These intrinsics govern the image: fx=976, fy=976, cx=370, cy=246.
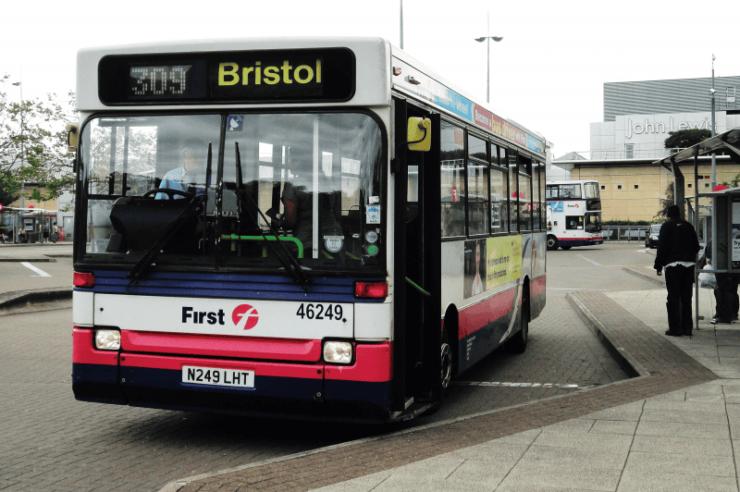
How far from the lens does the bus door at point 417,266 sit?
22.8 ft

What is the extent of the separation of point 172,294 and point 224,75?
5.27 ft

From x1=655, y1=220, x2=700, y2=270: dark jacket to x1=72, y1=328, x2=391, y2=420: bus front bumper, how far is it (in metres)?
8.04

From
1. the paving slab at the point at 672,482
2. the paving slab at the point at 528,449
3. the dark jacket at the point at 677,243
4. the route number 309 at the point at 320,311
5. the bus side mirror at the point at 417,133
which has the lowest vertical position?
the paving slab at the point at 672,482

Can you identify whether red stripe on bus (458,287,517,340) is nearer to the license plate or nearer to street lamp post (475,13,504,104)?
the license plate

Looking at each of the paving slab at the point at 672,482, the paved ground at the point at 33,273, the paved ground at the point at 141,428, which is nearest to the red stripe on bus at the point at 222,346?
the paved ground at the point at 141,428

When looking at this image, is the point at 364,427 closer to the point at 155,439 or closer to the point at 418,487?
the point at 155,439

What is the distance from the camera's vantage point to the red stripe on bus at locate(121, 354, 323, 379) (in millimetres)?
6750

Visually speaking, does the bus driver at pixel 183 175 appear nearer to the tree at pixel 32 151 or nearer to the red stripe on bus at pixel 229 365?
the red stripe on bus at pixel 229 365

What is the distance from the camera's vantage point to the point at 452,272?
8477mm

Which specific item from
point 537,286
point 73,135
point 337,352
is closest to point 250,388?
point 337,352

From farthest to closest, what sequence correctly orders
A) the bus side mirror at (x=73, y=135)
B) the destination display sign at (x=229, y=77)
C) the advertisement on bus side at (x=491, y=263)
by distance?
the advertisement on bus side at (x=491, y=263), the bus side mirror at (x=73, y=135), the destination display sign at (x=229, y=77)

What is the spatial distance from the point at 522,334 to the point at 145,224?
23.9 ft

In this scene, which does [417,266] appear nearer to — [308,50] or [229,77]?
[308,50]

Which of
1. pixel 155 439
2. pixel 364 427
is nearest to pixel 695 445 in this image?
pixel 364 427
